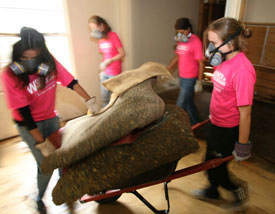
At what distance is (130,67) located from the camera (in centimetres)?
327

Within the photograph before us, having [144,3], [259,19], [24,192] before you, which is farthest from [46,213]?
[259,19]

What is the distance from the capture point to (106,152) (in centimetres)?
71

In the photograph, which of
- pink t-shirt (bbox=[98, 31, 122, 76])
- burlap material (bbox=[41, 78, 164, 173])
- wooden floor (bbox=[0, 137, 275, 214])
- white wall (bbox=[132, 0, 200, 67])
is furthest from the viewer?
white wall (bbox=[132, 0, 200, 67])

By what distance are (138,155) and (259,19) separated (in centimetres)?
368

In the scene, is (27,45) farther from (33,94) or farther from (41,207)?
(41,207)

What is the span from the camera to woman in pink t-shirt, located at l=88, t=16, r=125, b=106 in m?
2.34

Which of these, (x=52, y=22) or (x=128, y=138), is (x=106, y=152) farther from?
(x=52, y=22)

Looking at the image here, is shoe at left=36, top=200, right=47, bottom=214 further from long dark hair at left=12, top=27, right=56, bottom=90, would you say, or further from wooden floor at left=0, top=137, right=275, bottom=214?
long dark hair at left=12, top=27, right=56, bottom=90

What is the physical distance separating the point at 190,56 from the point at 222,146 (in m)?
1.17

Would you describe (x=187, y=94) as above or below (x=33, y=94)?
below

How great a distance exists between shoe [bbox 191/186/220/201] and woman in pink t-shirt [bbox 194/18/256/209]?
0.90 feet

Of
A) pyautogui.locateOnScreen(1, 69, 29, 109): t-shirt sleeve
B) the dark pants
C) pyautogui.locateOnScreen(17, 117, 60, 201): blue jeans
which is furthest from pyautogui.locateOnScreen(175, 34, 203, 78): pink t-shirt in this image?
pyautogui.locateOnScreen(1, 69, 29, 109): t-shirt sleeve

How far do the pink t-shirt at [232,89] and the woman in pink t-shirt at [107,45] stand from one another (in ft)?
4.75

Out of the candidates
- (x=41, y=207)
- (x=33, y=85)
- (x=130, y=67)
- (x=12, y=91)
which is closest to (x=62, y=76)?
(x=33, y=85)
